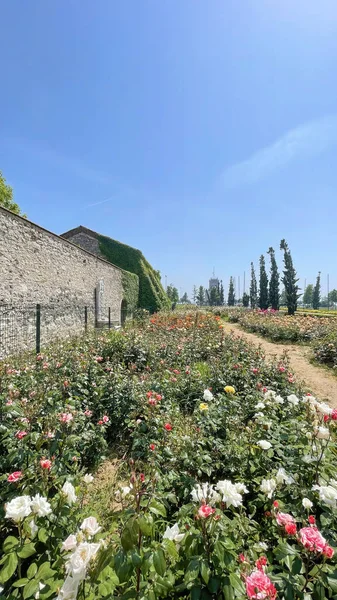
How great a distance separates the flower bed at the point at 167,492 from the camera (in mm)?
1070

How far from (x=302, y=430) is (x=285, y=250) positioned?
3399cm

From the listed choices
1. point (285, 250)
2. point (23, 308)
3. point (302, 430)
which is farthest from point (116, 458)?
point (285, 250)

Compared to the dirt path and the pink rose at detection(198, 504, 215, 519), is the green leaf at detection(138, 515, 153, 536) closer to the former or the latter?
the pink rose at detection(198, 504, 215, 519)

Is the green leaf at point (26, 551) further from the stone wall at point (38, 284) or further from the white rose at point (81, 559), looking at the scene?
the stone wall at point (38, 284)

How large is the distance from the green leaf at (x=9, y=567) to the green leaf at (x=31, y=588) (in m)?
0.09

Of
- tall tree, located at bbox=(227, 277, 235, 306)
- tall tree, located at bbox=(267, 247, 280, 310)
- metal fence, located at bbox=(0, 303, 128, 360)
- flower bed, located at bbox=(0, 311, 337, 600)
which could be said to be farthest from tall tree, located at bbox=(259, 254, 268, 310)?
flower bed, located at bbox=(0, 311, 337, 600)

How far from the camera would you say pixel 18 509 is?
3.69ft

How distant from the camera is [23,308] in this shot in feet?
25.5

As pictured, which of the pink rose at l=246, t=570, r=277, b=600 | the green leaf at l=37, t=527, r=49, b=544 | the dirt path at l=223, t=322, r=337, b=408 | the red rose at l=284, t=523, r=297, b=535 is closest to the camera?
the pink rose at l=246, t=570, r=277, b=600

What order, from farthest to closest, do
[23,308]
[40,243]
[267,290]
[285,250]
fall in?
[267,290]
[285,250]
[40,243]
[23,308]

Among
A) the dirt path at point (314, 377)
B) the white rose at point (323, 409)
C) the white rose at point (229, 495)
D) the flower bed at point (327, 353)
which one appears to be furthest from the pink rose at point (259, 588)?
the flower bed at point (327, 353)

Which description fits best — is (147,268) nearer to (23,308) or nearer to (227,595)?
(23,308)

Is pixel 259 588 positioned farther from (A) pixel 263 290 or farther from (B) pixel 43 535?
(A) pixel 263 290

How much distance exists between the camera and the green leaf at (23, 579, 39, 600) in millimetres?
1031
